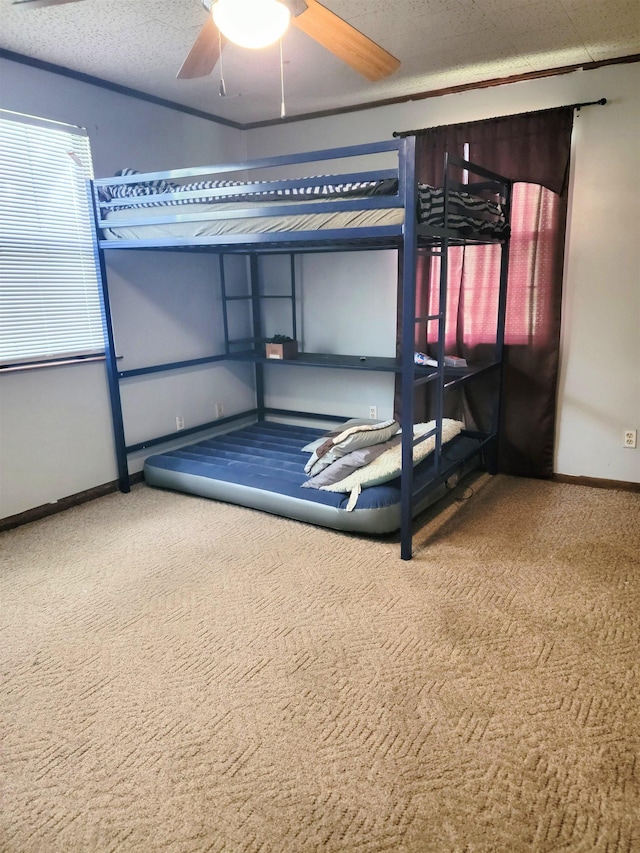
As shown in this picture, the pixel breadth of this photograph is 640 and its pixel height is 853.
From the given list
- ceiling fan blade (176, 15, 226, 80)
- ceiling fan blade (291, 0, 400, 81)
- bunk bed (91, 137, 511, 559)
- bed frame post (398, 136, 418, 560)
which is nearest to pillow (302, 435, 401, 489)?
bunk bed (91, 137, 511, 559)

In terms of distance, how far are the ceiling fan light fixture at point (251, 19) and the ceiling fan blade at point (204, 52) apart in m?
0.16

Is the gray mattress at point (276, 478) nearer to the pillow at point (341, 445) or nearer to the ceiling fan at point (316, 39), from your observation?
the pillow at point (341, 445)

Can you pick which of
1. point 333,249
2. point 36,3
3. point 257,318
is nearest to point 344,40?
point 36,3

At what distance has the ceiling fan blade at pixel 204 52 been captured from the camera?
2.04 metres

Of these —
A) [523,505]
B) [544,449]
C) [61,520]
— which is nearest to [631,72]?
[544,449]

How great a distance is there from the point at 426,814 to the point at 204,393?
132 inches

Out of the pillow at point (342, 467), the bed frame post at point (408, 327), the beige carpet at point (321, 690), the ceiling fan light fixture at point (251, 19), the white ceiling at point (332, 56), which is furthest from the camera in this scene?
the pillow at point (342, 467)

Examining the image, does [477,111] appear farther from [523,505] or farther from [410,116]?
[523,505]

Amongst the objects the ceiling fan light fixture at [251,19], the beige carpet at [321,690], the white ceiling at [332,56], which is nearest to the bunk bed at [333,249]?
the beige carpet at [321,690]

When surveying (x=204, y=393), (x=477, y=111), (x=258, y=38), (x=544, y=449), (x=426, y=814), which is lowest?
(x=426, y=814)

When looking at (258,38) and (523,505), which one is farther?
(523,505)

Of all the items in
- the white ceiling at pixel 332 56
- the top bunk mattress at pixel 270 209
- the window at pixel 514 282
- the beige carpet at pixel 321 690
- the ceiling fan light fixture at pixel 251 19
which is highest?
the white ceiling at pixel 332 56

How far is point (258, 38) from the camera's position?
187 cm

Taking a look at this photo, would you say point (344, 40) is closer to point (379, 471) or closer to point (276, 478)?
point (379, 471)
